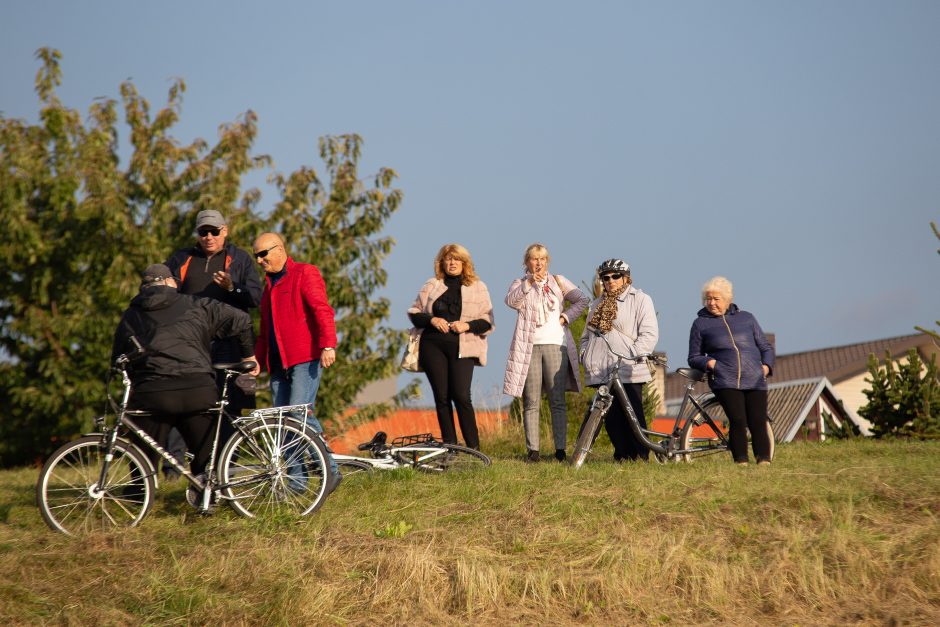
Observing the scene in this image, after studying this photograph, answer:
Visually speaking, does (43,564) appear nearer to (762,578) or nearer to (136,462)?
(136,462)

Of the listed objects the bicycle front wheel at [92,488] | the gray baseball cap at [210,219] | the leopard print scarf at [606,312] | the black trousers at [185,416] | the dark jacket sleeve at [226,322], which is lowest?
the bicycle front wheel at [92,488]

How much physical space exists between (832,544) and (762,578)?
2.10 feet

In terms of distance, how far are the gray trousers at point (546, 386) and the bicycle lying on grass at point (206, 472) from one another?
122 inches

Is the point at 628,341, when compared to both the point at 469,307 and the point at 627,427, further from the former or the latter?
the point at 469,307

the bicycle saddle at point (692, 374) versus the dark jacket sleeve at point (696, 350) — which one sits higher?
the dark jacket sleeve at point (696, 350)

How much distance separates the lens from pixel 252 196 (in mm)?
19766

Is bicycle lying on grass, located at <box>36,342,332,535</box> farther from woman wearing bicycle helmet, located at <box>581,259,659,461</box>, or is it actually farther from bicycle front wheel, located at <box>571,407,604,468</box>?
woman wearing bicycle helmet, located at <box>581,259,659,461</box>

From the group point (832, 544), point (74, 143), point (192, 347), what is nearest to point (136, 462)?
point (192, 347)

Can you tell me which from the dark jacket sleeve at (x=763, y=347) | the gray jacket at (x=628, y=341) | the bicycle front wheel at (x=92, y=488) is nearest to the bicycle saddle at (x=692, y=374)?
the gray jacket at (x=628, y=341)

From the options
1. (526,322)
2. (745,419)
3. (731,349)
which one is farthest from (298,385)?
(745,419)

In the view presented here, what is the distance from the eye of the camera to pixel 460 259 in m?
10.1

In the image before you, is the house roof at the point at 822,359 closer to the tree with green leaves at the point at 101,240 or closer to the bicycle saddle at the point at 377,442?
the tree with green leaves at the point at 101,240

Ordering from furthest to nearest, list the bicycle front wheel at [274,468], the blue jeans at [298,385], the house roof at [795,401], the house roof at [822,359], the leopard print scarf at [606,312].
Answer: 1. the house roof at [822,359]
2. the house roof at [795,401]
3. the leopard print scarf at [606,312]
4. the blue jeans at [298,385]
5. the bicycle front wheel at [274,468]

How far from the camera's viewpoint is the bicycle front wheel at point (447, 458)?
9141mm
